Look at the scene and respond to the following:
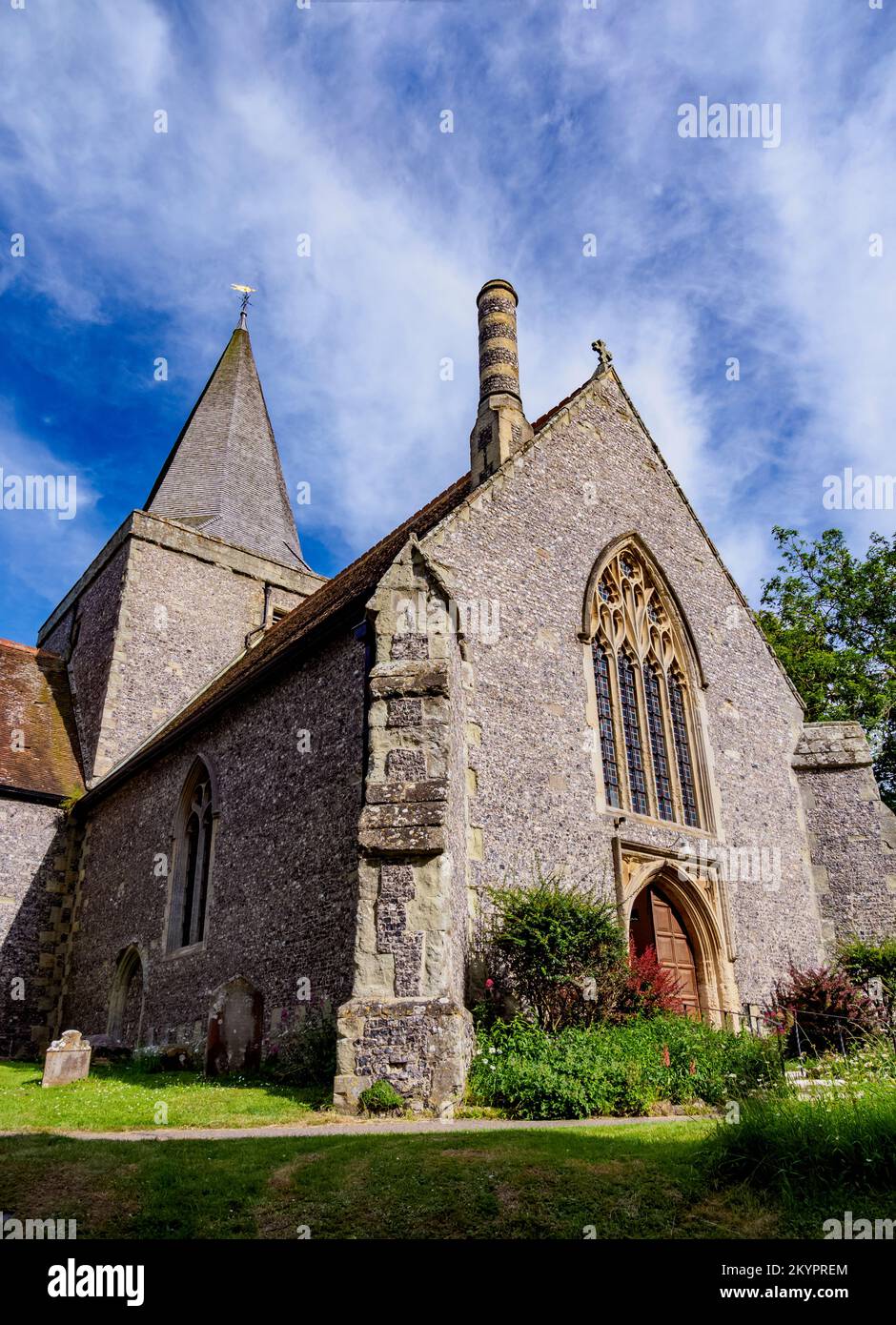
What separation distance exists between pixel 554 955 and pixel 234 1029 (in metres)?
4.14

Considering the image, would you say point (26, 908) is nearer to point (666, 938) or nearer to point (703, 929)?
point (666, 938)

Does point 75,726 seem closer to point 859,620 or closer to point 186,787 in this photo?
point 186,787

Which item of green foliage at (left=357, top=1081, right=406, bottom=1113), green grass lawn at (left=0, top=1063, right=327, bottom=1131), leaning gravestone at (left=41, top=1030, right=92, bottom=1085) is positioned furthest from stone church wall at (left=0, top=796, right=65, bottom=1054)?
green foliage at (left=357, top=1081, right=406, bottom=1113)

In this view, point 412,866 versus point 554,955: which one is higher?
point 412,866

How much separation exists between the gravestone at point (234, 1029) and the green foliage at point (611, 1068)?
3269 millimetres

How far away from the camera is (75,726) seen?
20.7m

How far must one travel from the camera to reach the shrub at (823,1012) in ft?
36.8

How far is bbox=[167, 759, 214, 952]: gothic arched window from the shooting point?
45.1 feet

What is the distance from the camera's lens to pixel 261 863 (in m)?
11.9

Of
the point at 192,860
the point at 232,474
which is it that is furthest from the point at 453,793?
the point at 232,474

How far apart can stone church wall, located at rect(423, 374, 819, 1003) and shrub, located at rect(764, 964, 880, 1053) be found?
0.87 m

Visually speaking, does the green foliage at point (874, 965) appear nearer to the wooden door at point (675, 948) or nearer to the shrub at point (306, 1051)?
the wooden door at point (675, 948)

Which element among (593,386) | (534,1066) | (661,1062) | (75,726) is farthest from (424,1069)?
(75,726)

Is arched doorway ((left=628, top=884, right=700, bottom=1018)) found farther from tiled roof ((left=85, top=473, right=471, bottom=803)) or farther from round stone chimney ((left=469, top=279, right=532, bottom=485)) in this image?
round stone chimney ((left=469, top=279, right=532, bottom=485))
